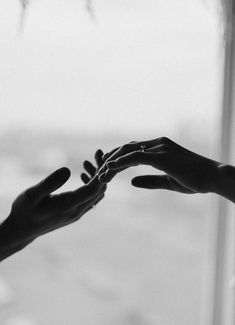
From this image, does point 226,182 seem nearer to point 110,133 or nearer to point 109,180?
point 109,180

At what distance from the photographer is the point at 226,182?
0.82m

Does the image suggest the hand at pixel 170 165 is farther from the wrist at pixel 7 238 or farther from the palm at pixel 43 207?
the wrist at pixel 7 238

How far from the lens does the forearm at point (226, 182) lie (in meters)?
0.82

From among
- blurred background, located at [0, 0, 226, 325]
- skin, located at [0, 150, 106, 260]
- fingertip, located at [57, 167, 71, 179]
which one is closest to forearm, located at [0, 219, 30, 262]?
skin, located at [0, 150, 106, 260]

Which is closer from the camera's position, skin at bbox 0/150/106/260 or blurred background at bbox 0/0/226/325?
skin at bbox 0/150/106/260

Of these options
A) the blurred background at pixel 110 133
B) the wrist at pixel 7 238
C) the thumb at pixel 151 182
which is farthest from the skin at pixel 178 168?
the blurred background at pixel 110 133

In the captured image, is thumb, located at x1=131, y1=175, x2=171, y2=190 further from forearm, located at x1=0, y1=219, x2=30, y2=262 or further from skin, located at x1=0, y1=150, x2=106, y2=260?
forearm, located at x1=0, y1=219, x2=30, y2=262

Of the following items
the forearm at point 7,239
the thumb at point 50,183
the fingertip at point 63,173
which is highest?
the fingertip at point 63,173

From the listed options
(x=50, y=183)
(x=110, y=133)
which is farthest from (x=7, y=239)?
(x=110, y=133)

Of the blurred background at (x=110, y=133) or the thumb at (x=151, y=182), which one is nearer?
the thumb at (x=151, y=182)

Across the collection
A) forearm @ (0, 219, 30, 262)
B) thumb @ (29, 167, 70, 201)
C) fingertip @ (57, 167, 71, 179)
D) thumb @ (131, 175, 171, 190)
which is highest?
fingertip @ (57, 167, 71, 179)

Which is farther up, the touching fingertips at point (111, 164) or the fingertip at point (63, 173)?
the touching fingertips at point (111, 164)

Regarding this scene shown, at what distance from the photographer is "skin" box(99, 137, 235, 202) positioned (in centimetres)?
83

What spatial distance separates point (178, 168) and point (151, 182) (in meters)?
0.06
